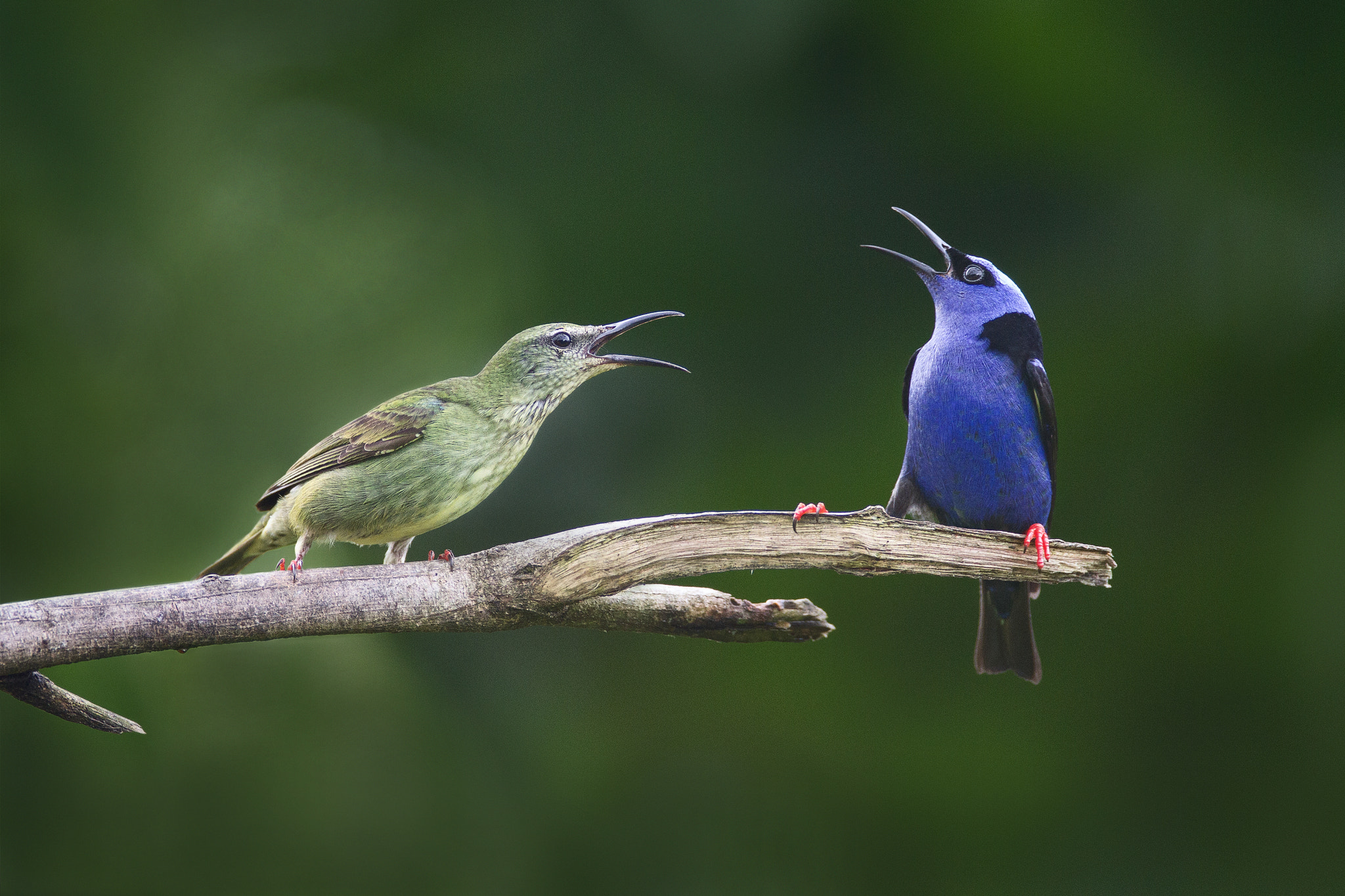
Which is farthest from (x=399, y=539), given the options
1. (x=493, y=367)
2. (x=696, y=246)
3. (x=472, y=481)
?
(x=696, y=246)

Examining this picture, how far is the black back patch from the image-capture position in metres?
4.56

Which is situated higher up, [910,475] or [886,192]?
[886,192]

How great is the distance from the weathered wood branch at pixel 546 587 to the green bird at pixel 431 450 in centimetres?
24

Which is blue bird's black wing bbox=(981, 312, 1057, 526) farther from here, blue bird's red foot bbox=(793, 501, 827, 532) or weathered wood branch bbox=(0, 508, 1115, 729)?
blue bird's red foot bbox=(793, 501, 827, 532)

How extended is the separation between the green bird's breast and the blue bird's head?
6.21ft

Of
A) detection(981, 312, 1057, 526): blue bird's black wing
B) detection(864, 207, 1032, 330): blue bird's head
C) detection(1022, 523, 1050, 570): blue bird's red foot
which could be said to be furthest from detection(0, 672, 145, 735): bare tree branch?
detection(981, 312, 1057, 526): blue bird's black wing

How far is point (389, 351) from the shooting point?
6539mm

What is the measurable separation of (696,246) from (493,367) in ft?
10.8

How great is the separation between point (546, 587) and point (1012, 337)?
226 centimetres

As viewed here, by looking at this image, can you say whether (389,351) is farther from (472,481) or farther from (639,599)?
(639,599)

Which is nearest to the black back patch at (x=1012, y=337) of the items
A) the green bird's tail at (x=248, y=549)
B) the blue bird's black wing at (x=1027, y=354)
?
the blue bird's black wing at (x=1027, y=354)

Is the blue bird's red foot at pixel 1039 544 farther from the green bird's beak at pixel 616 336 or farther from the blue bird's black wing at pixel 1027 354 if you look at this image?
the green bird's beak at pixel 616 336

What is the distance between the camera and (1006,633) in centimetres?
507

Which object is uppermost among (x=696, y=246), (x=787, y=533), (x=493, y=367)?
(x=696, y=246)
